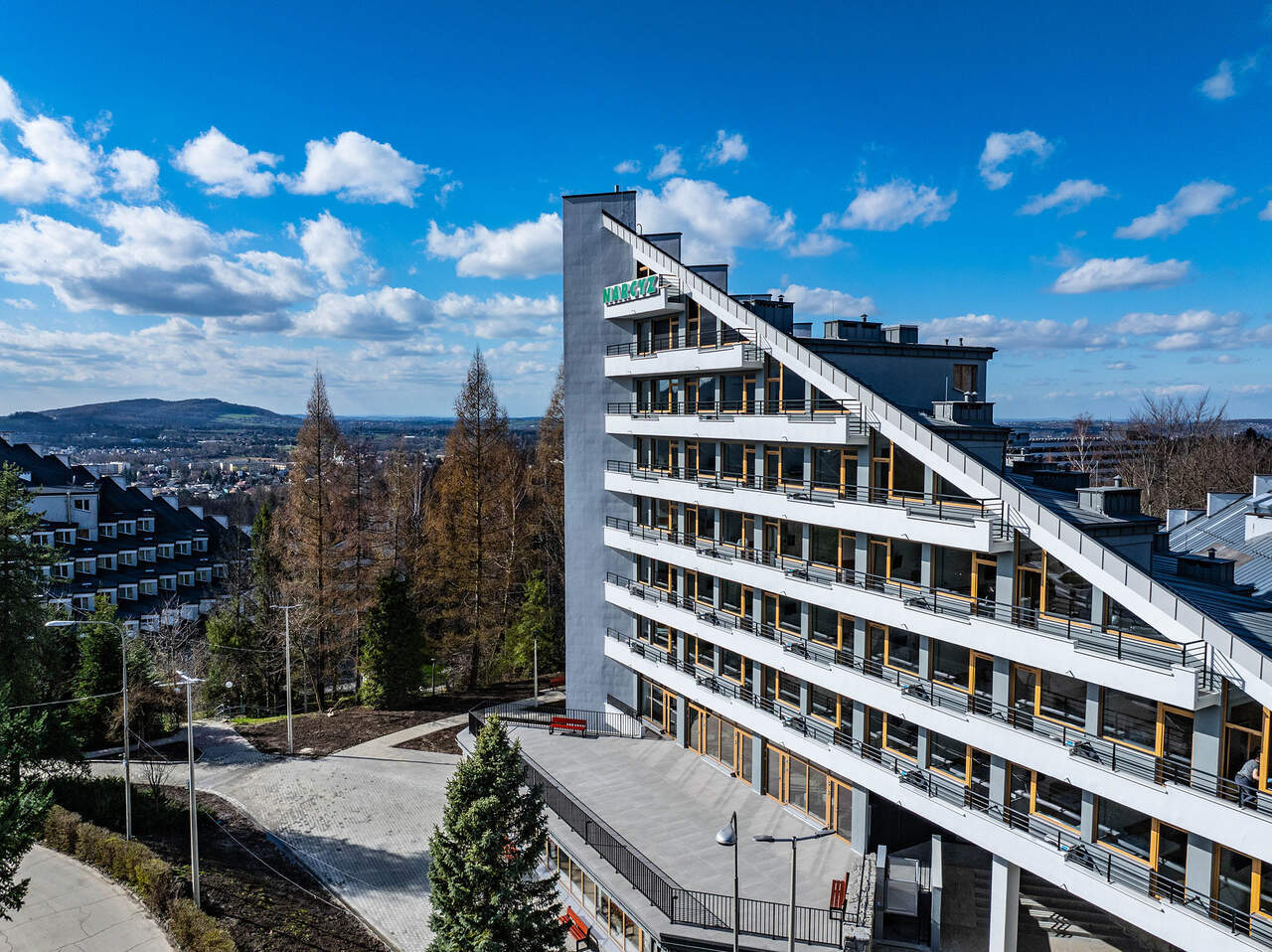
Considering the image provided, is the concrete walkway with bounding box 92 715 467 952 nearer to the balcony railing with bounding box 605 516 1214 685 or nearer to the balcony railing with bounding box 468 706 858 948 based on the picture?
the balcony railing with bounding box 468 706 858 948

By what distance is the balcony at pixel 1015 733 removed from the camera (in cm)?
1368

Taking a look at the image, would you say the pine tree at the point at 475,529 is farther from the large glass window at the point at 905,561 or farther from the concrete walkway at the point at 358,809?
the large glass window at the point at 905,561

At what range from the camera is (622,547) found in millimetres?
30891

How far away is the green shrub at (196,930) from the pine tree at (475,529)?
20.2 metres

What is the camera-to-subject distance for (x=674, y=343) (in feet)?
90.8

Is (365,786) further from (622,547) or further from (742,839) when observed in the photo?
(742,839)

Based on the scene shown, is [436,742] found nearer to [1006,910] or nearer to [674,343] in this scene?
[674,343]

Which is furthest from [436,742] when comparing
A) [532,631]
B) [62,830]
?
[62,830]

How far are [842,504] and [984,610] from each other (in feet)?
15.3

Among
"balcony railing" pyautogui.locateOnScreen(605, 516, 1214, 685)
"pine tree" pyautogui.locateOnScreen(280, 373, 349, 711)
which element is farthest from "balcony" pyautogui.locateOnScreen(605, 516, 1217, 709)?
"pine tree" pyautogui.locateOnScreen(280, 373, 349, 711)

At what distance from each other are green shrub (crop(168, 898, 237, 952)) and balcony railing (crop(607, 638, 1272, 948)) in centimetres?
1577

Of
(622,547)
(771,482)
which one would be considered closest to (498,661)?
(622,547)

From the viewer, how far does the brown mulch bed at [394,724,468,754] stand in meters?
34.0

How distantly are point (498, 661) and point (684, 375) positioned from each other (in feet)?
78.5
